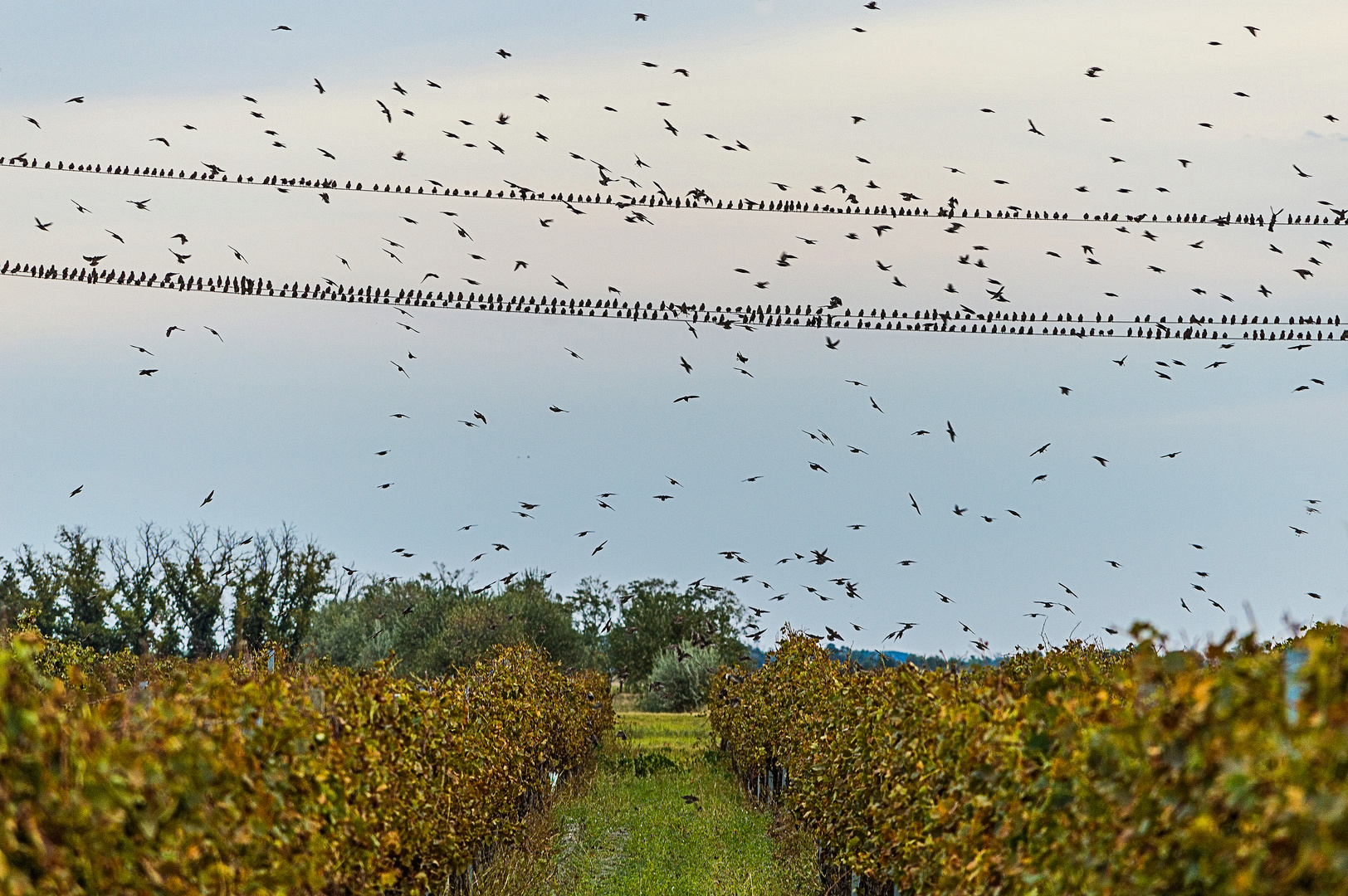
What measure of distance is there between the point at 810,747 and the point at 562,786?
37.3 ft

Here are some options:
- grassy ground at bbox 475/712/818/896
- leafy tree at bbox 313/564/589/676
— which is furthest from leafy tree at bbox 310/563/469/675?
grassy ground at bbox 475/712/818/896

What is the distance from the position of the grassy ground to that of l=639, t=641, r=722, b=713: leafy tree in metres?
27.0

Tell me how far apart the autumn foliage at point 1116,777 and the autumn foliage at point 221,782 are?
3.41 metres

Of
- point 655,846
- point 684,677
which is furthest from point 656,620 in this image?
point 655,846

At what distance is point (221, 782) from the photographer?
16.8 feet

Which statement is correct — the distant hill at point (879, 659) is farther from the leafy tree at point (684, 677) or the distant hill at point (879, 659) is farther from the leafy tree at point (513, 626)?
the leafy tree at point (684, 677)

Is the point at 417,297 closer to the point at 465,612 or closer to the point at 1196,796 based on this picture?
the point at 1196,796

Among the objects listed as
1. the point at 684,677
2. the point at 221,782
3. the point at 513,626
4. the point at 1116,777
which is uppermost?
the point at 221,782

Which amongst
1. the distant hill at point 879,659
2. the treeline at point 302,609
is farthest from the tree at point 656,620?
the distant hill at point 879,659

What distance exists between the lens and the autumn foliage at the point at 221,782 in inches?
162

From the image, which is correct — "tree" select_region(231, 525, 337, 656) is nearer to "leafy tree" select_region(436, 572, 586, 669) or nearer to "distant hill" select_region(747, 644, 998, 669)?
"leafy tree" select_region(436, 572, 586, 669)

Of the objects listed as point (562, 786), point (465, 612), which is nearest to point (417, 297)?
point (562, 786)

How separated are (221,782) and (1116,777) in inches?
143

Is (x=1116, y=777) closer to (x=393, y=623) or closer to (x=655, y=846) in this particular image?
(x=655, y=846)
